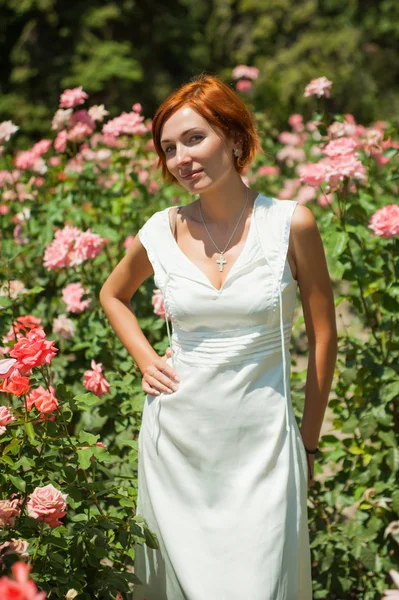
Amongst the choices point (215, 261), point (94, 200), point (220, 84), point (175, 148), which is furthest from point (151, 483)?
point (94, 200)

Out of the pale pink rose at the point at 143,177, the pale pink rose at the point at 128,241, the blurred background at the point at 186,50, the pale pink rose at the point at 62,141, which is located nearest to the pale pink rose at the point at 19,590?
the pale pink rose at the point at 128,241

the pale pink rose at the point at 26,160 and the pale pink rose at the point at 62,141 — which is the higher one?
the pale pink rose at the point at 62,141

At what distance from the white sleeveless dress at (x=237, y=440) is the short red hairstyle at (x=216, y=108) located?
19 centimetres

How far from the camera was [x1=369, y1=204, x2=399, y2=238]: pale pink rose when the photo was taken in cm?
259

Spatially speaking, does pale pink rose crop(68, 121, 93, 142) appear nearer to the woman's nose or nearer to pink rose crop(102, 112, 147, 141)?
pink rose crop(102, 112, 147, 141)

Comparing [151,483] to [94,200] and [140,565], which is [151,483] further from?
[94,200]

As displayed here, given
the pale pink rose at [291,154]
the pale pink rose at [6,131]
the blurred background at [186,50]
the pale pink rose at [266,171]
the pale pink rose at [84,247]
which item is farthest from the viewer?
the blurred background at [186,50]

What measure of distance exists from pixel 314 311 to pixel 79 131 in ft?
6.91

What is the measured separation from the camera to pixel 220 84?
202cm

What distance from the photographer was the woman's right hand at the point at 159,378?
2.04 meters

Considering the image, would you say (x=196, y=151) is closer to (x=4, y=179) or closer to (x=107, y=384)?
(x=107, y=384)

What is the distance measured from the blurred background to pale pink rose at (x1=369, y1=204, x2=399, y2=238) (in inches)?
366

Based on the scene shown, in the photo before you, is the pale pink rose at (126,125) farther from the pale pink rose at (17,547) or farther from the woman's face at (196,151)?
the pale pink rose at (17,547)

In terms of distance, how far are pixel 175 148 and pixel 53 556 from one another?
106 centimetres
